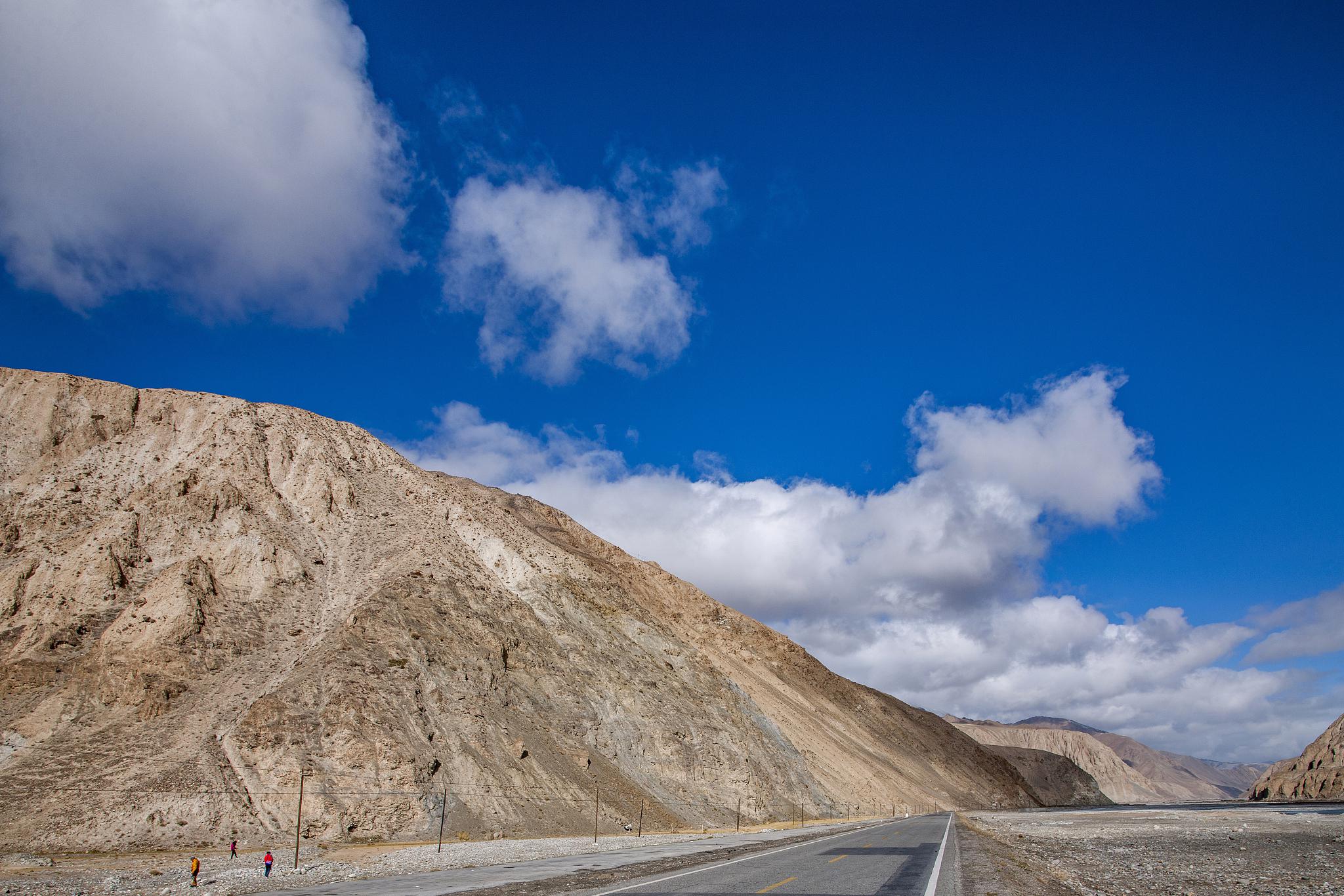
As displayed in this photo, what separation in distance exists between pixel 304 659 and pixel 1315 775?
627 ft

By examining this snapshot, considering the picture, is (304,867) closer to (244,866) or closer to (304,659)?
(244,866)

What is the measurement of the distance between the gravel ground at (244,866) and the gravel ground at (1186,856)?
1490cm

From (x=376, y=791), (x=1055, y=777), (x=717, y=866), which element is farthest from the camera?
(x=1055, y=777)

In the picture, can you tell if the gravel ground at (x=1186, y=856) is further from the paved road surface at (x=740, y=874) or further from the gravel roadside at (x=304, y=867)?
the gravel roadside at (x=304, y=867)

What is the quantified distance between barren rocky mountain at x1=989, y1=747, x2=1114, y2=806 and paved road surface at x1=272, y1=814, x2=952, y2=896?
15934 cm

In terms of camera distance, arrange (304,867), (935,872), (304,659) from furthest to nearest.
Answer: (304,659) < (304,867) < (935,872)

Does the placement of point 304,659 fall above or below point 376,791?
above

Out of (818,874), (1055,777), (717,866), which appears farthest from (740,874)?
(1055,777)

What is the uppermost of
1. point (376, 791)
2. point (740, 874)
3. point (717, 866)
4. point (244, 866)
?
point (376, 791)

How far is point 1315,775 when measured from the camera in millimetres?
160375

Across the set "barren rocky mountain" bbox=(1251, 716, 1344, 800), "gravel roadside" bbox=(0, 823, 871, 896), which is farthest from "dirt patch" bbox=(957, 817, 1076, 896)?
"barren rocky mountain" bbox=(1251, 716, 1344, 800)

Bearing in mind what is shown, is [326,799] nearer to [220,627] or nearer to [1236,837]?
[220,627]

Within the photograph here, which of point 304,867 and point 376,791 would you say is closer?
point 304,867

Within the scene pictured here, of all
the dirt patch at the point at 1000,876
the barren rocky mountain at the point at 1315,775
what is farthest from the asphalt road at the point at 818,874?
the barren rocky mountain at the point at 1315,775
